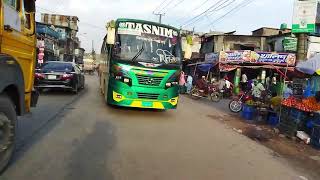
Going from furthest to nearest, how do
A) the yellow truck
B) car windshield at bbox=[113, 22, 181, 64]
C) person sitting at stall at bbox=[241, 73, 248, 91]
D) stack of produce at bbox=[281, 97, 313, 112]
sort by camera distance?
person sitting at stall at bbox=[241, 73, 248, 91]
car windshield at bbox=[113, 22, 181, 64]
stack of produce at bbox=[281, 97, 313, 112]
the yellow truck

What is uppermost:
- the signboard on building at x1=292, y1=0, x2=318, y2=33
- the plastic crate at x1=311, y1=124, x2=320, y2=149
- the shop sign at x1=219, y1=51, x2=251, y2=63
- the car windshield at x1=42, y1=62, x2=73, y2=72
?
the signboard on building at x1=292, y1=0, x2=318, y2=33

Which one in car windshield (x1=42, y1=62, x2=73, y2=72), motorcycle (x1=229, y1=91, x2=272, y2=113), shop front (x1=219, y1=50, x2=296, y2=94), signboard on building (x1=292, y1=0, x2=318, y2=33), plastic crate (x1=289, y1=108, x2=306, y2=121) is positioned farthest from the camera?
shop front (x1=219, y1=50, x2=296, y2=94)

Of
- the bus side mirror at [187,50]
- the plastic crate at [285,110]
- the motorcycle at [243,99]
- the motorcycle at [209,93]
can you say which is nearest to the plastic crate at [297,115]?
the plastic crate at [285,110]

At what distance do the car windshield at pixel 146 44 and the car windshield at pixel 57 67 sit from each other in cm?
635

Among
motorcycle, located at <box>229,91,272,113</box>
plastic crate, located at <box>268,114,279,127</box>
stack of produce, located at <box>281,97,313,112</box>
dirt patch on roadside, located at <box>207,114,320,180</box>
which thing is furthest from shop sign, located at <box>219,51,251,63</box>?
stack of produce, located at <box>281,97,313,112</box>

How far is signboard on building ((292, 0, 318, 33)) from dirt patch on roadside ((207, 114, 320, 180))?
25.0 ft

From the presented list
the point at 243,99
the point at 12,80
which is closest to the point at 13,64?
the point at 12,80

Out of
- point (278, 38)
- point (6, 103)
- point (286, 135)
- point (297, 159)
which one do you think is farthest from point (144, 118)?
point (278, 38)

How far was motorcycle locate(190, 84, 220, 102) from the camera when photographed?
25094 mm

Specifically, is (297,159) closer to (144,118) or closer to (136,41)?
(144,118)

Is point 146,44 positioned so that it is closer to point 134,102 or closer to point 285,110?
point 134,102

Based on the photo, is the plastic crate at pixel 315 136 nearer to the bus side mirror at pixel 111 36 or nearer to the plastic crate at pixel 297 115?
the plastic crate at pixel 297 115

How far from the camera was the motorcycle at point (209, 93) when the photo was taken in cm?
2509

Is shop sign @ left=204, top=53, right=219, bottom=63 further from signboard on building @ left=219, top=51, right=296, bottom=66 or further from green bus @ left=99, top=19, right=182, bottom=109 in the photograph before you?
green bus @ left=99, top=19, right=182, bottom=109
